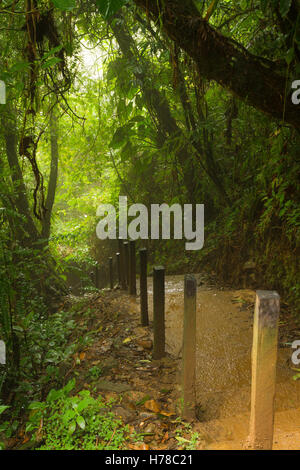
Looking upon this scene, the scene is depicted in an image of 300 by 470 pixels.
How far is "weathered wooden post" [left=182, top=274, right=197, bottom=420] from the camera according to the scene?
2.26 meters

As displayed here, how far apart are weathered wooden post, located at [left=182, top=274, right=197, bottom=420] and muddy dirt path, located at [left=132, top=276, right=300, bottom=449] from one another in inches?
5.8

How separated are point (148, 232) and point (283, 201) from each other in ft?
18.7

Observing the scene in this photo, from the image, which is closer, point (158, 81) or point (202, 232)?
point (158, 81)

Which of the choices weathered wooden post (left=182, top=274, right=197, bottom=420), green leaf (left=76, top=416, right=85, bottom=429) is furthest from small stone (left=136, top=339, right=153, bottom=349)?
green leaf (left=76, top=416, right=85, bottom=429)

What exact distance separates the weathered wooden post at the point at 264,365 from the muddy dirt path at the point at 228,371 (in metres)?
0.29

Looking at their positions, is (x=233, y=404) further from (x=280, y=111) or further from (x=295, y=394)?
(x=280, y=111)

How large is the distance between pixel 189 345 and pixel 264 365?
0.74 m

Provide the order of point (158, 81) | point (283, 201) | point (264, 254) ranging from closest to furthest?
point (283, 201), point (264, 254), point (158, 81)

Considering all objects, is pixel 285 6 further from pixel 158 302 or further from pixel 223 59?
pixel 158 302

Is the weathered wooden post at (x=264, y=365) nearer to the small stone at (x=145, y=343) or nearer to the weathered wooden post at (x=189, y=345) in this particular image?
the weathered wooden post at (x=189, y=345)

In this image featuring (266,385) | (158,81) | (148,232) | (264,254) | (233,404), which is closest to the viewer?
(266,385)

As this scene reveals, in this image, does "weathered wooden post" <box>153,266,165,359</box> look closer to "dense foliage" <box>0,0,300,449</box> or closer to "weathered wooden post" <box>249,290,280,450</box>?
"dense foliage" <box>0,0,300,449</box>

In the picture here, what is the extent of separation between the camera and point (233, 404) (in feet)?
8.38
